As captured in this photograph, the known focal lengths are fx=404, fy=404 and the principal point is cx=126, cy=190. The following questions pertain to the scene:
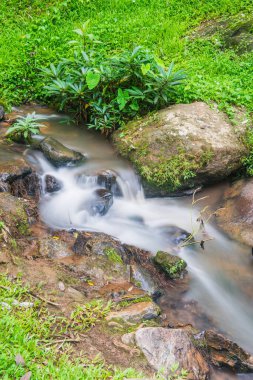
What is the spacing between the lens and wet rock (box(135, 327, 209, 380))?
3.37 metres

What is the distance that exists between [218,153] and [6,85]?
184 inches

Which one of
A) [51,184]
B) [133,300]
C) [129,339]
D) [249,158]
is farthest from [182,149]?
[129,339]

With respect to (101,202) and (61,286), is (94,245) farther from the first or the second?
(101,202)

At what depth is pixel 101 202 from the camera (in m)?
6.12

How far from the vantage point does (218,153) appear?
21.4 ft

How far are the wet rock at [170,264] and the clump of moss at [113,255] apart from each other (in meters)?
0.55

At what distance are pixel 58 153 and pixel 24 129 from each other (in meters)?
0.76

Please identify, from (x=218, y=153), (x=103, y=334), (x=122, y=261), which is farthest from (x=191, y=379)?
(x=218, y=153)

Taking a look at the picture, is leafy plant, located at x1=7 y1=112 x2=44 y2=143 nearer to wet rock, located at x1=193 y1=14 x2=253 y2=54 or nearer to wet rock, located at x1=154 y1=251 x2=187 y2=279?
wet rock, located at x1=154 y1=251 x2=187 y2=279

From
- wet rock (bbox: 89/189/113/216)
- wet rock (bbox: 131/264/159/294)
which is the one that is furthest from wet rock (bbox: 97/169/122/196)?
wet rock (bbox: 131/264/159/294)

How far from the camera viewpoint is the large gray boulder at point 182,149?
6.43 metres

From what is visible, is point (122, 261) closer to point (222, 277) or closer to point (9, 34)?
point (222, 277)

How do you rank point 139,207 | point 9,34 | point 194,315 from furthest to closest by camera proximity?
point 9,34, point 139,207, point 194,315

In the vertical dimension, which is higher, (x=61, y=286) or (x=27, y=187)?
(x=61, y=286)
